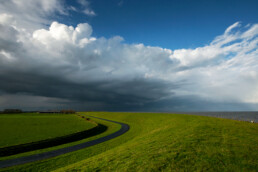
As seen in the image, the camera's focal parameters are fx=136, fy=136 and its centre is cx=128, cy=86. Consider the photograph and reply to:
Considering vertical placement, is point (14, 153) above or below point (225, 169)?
below

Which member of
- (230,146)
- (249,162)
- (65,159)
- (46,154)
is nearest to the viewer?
(249,162)

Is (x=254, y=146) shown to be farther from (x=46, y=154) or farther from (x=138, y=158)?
(x=46, y=154)

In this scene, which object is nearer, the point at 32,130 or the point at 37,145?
the point at 37,145

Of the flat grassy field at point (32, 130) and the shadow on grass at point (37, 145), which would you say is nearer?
the shadow on grass at point (37, 145)

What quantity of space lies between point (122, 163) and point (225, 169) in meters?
9.52

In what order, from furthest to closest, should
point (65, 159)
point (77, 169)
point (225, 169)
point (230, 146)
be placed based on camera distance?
point (65, 159) < point (230, 146) < point (77, 169) < point (225, 169)

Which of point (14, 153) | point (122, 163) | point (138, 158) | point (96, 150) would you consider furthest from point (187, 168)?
point (14, 153)

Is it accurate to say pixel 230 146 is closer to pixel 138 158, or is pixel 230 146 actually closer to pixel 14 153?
pixel 138 158

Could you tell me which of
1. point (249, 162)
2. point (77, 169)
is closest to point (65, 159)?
point (77, 169)

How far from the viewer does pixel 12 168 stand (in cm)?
1812

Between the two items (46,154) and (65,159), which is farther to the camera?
(46,154)

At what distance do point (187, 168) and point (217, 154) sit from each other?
17.5 ft

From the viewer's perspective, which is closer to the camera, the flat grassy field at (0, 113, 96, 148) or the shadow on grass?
the shadow on grass

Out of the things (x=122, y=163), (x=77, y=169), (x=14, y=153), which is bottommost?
(x=14, y=153)
